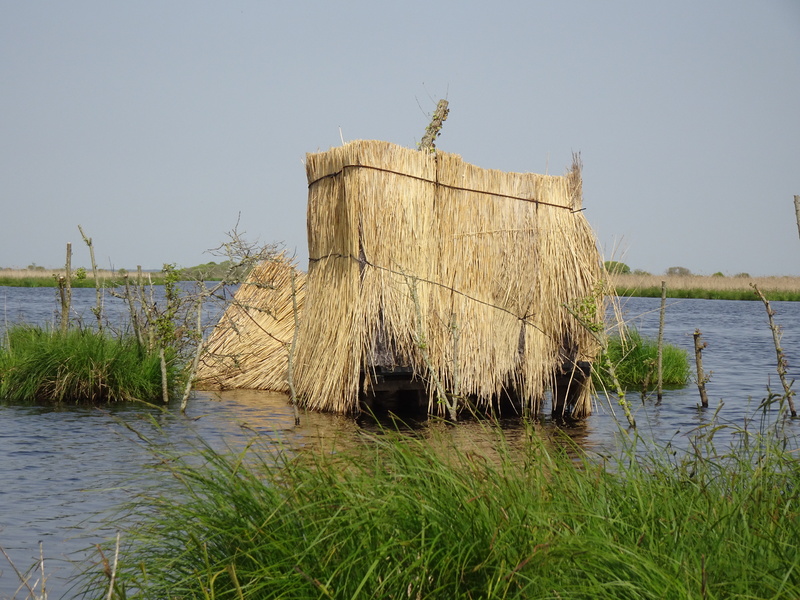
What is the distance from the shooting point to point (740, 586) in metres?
3.20

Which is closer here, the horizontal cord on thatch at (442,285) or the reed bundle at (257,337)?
the horizontal cord on thatch at (442,285)

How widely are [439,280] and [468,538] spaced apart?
7.17m

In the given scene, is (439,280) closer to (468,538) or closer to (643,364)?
(643,364)

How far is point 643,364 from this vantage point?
15.8 meters

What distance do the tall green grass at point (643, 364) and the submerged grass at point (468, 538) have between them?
11.2m

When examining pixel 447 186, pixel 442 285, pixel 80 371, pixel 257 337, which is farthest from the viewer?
pixel 257 337

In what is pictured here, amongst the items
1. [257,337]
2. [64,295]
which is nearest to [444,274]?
[257,337]

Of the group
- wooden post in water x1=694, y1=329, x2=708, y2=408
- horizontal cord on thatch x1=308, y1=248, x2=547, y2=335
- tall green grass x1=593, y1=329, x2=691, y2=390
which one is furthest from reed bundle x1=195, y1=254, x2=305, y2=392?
Result: wooden post in water x1=694, y1=329, x2=708, y2=408

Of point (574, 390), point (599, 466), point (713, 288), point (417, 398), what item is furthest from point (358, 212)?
point (713, 288)

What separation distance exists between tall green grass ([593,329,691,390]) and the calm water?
500 mm

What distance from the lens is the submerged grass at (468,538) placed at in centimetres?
337

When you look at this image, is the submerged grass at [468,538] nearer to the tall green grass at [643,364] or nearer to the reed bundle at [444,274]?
the reed bundle at [444,274]

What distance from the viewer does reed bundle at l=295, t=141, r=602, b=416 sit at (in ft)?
34.2

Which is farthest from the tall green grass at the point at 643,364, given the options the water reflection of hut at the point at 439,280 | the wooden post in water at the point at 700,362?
the water reflection of hut at the point at 439,280
